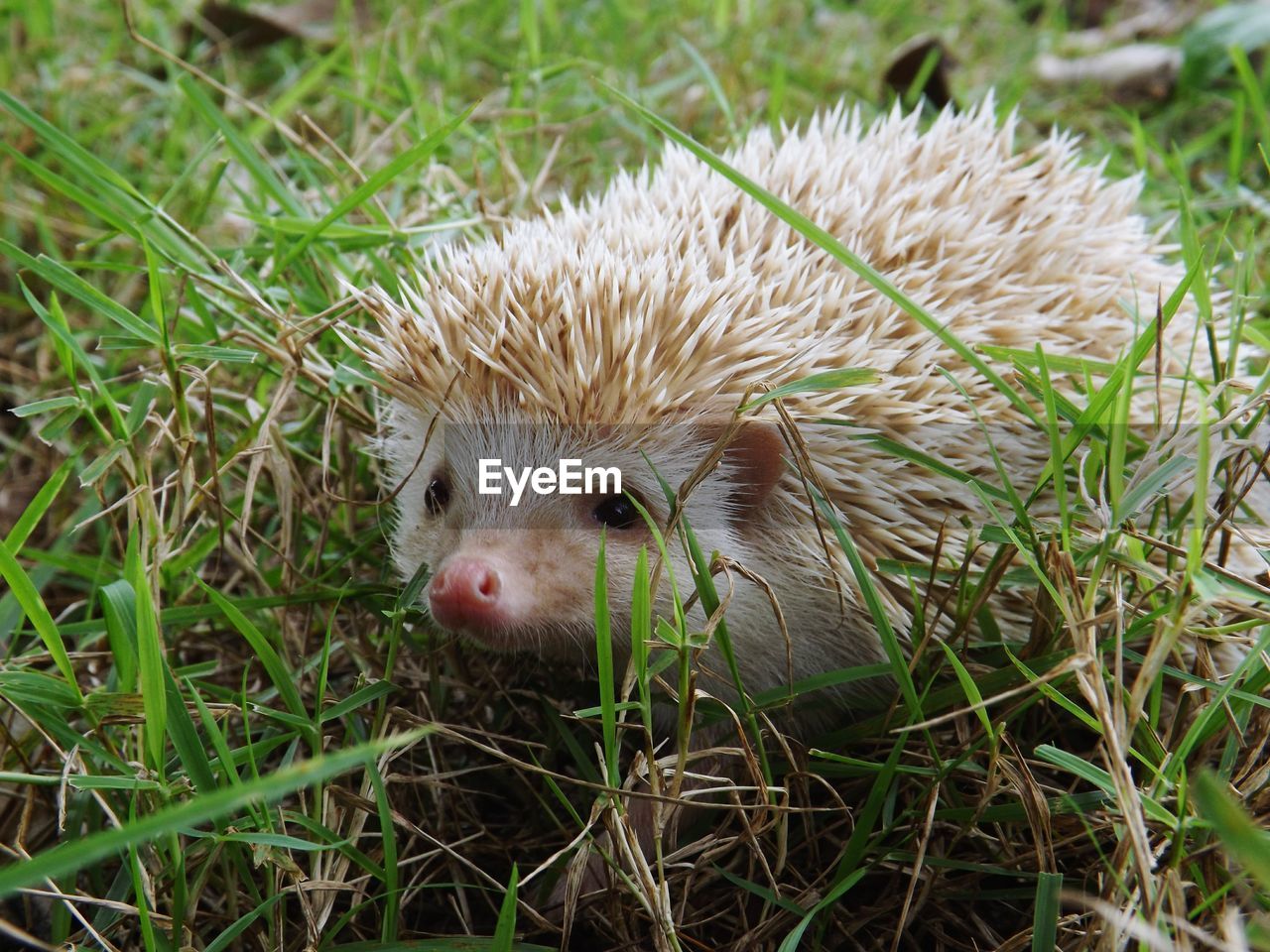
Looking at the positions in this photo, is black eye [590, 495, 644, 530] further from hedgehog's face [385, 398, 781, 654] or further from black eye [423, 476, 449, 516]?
black eye [423, 476, 449, 516]

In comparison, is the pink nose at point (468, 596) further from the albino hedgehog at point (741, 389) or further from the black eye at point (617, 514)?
the black eye at point (617, 514)

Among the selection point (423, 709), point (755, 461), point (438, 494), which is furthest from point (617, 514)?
point (423, 709)

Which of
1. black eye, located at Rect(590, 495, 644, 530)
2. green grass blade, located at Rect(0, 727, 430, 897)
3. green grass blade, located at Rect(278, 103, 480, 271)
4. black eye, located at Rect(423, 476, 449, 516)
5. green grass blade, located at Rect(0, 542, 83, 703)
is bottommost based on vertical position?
green grass blade, located at Rect(0, 727, 430, 897)

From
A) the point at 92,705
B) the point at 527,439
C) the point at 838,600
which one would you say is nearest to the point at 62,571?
the point at 92,705

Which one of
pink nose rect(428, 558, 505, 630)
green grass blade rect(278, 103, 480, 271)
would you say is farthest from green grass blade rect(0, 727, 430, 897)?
green grass blade rect(278, 103, 480, 271)

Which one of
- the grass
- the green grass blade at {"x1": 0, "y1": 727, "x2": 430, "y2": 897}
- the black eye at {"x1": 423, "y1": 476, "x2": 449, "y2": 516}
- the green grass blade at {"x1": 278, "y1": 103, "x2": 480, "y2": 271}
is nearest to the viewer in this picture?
Result: the green grass blade at {"x1": 0, "y1": 727, "x2": 430, "y2": 897}

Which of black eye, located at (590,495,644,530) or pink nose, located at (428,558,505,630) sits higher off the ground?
black eye, located at (590,495,644,530)

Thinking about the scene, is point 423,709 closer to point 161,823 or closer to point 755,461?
point 755,461
